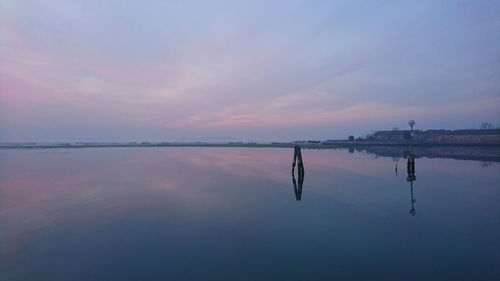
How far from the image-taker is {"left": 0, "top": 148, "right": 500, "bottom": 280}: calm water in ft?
28.4

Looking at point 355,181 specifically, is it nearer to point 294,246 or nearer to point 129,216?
point 294,246

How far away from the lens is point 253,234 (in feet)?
39.6

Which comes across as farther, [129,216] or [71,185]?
[71,185]

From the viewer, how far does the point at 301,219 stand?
47.0 feet

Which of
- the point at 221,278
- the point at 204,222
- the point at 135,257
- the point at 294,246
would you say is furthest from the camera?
the point at 204,222

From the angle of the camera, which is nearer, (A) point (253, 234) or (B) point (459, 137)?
(A) point (253, 234)

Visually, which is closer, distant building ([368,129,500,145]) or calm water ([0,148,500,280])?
calm water ([0,148,500,280])

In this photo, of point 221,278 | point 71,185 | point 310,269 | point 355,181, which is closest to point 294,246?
point 310,269

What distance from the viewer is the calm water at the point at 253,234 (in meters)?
8.65

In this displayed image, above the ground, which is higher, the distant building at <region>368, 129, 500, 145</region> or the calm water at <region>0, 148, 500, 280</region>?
the distant building at <region>368, 129, 500, 145</region>

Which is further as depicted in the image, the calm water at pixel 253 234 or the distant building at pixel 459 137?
the distant building at pixel 459 137

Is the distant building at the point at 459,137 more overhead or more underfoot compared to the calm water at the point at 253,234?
more overhead

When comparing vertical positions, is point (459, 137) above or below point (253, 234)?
above

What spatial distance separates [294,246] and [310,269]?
200 centimetres
